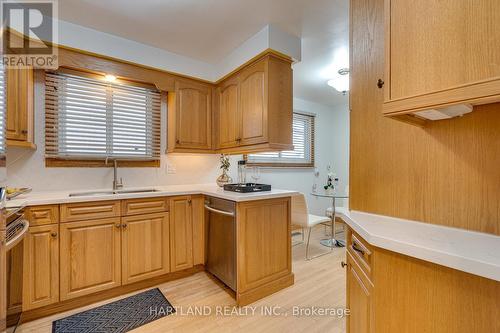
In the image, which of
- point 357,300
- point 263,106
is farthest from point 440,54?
point 263,106

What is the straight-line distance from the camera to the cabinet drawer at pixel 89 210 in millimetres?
1829

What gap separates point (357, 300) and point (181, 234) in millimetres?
1801

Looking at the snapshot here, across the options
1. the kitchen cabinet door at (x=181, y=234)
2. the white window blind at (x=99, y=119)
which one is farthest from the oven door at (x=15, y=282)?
the kitchen cabinet door at (x=181, y=234)

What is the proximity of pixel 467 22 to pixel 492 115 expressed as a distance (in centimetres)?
42

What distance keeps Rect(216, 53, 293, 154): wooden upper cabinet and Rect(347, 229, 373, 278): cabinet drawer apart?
1.22 metres

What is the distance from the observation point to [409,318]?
802 millimetres

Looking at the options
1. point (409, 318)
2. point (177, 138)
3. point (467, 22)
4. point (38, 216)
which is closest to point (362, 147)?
point (467, 22)

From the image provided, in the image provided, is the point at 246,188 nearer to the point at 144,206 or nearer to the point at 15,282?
the point at 144,206

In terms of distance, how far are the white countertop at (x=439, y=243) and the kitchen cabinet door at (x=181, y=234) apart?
1.77 meters

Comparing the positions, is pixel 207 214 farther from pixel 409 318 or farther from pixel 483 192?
pixel 483 192

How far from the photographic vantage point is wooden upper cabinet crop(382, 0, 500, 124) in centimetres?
65

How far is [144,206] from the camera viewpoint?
216 centimetres

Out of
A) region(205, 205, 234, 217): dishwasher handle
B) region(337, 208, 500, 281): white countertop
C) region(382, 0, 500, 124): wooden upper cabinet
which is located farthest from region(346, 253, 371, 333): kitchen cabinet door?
region(205, 205, 234, 217): dishwasher handle

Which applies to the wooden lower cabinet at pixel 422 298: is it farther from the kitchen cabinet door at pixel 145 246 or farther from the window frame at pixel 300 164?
the window frame at pixel 300 164
